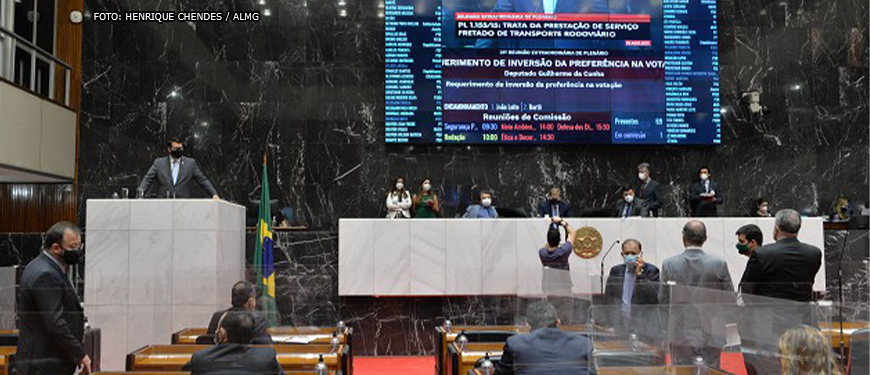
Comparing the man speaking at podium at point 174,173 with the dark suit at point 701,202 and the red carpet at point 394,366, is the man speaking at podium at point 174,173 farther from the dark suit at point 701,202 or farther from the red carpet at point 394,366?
the dark suit at point 701,202

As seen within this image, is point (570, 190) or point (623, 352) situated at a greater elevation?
point (570, 190)

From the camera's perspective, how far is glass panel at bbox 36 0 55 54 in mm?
12547

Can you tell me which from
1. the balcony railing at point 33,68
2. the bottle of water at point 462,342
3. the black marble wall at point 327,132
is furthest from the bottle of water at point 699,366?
the balcony railing at point 33,68

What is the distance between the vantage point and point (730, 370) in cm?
358

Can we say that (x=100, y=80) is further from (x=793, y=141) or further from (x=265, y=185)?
(x=793, y=141)

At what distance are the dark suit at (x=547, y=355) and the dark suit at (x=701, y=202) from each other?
887 cm

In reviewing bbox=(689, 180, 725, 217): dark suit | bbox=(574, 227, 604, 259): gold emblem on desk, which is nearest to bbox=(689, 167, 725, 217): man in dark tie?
bbox=(689, 180, 725, 217): dark suit

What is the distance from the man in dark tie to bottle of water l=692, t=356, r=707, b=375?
8.80 meters

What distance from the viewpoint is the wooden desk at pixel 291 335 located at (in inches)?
232

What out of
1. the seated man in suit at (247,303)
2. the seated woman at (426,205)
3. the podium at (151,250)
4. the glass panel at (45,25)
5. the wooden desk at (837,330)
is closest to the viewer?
the wooden desk at (837,330)

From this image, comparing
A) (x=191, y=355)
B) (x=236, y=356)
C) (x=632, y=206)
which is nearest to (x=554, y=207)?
(x=632, y=206)

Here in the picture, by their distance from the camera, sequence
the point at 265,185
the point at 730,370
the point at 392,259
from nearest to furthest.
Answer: the point at 730,370
the point at 265,185
the point at 392,259

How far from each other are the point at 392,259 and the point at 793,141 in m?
7.25

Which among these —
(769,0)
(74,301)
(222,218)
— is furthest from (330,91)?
(74,301)
